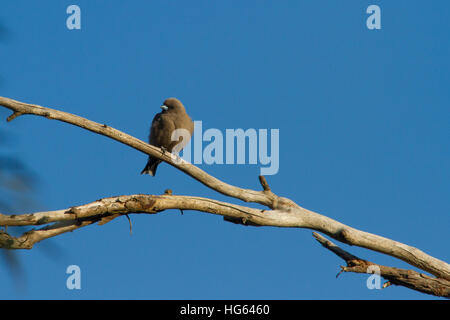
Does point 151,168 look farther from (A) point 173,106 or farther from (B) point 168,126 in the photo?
(A) point 173,106

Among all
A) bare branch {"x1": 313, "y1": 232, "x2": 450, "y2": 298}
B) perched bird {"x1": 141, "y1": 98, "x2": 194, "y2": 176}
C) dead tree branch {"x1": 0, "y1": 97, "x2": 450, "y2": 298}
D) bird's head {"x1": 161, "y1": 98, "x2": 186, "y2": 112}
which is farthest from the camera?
bird's head {"x1": 161, "y1": 98, "x2": 186, "y2": 112}

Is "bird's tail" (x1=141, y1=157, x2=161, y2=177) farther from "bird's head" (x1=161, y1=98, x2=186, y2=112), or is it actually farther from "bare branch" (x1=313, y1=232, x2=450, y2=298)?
"bare branch" (x1=313, y1=232, x2=450, y2=298)

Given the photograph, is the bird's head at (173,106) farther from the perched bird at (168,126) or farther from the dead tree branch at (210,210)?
the dead tree branch at (210,210)

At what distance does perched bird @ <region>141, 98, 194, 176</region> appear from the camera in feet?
27.1

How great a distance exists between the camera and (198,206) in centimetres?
510

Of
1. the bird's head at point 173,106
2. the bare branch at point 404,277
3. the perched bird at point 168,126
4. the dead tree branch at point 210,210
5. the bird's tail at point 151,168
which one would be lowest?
the bare branch at point 404,277

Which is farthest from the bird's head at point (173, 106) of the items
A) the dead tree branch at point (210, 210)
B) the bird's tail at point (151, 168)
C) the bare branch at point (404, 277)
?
the bare branch at point (404, 277)

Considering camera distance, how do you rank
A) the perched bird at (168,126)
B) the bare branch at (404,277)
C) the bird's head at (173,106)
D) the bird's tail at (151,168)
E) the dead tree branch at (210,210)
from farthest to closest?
the bird's head at (173,106) < the perched bird at (168,126) < the bird's tail at (151,168) < the bare branch at (404,277) < the dead tree branch at (210,210)


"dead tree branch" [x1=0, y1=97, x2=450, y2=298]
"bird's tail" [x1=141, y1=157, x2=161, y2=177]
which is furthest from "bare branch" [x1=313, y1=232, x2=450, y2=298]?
"bird's tail" [x1=141, y1=157, x2=161, y2=177]

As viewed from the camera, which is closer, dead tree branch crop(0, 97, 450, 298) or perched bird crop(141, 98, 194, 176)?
dead tree branch crop(0, 97, 450, 298)

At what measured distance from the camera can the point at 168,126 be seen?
8234 millimetres

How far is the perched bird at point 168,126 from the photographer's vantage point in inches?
325

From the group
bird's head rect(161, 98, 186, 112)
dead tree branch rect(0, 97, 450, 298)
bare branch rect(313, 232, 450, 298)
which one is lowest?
bare branch rect(313, 232, 450, 298)
